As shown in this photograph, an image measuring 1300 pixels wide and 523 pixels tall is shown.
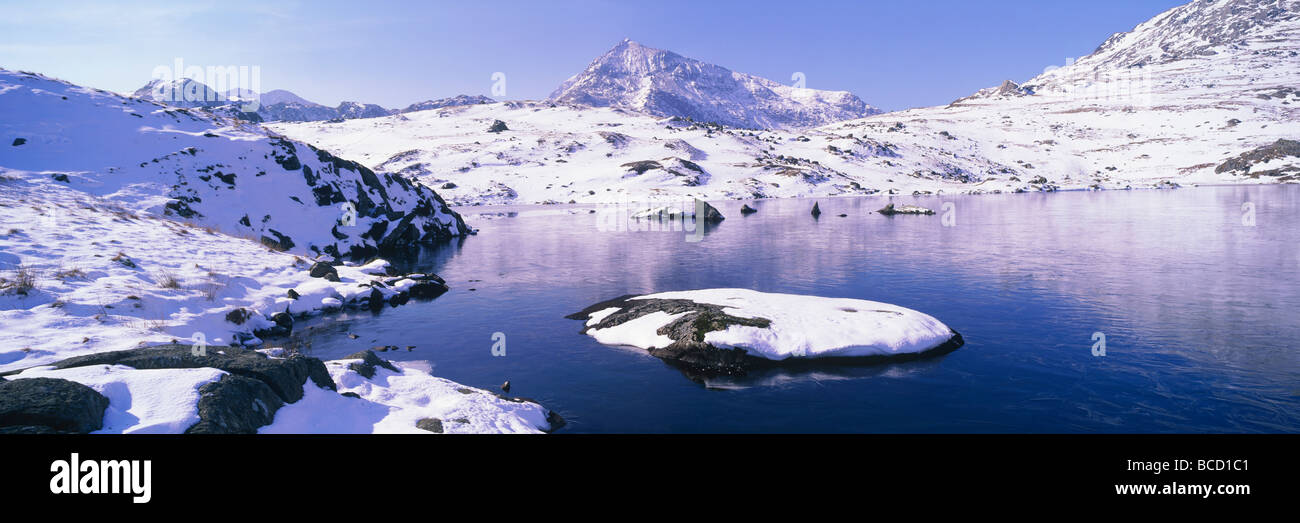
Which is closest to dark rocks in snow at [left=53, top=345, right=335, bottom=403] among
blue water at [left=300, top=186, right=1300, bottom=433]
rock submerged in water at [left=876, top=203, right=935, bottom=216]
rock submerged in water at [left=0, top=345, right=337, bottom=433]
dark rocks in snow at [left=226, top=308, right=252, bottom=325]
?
rock submerged in water at [left=0, top=345, right=337, bottom=433]

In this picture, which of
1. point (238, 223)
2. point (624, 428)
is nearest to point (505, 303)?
point (624, 428)

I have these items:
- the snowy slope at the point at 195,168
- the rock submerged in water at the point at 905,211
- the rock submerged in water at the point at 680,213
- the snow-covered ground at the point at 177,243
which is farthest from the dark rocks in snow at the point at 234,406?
the rock submerged in water at the point at 905,211

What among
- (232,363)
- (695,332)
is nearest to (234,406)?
(232,363)

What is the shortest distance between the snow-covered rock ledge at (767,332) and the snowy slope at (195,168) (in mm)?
27821

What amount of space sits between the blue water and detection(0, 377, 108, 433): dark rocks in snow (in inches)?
327

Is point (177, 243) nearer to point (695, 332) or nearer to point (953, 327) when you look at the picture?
point (695, 332)

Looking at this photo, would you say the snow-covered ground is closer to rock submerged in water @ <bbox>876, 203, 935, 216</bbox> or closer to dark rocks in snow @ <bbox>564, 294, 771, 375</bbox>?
dark rocks in snow @ <bbox>564, 294, 771, 375</bbox>

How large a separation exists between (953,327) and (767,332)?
7728 millimetres

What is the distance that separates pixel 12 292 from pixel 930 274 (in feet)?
121

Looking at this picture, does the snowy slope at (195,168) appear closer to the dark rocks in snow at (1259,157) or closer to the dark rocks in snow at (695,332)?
the dark rocks in snow at (695,332)

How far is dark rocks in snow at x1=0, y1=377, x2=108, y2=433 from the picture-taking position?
26.5ft

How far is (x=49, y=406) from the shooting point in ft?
27.0
